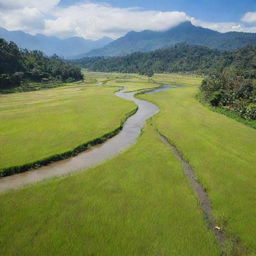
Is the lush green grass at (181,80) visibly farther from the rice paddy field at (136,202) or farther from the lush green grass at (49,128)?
the rice paddy field at (136,202)

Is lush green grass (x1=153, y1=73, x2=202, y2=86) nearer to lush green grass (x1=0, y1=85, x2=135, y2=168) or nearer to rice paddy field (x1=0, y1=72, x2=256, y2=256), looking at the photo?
lush green grass (x1=0, y1=85, x2=135, y2=168)

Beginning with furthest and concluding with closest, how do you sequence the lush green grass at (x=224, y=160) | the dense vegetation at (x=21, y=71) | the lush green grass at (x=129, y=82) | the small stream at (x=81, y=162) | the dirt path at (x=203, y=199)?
the lush green grass at (x=129, y=82), the dense vegetation at (x=21, y=71), the small stream at (x=81, y=162), the lush green grass at (x=224, y=160), the dirt path at (x=203, y=199)

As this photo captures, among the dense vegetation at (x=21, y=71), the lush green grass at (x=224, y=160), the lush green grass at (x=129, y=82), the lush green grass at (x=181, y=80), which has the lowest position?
the lush green grass at (x=181, y=80)

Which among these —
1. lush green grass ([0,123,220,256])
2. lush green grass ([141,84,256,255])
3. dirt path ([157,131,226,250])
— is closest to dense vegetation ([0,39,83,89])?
lush green grass ([141,84,256,255])

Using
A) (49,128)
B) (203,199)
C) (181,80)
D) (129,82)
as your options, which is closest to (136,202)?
(203,199)

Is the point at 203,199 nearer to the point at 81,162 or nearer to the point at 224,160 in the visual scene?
the point at 224,160

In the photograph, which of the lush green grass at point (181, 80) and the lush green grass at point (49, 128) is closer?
the lush green grass at point (49, 128)

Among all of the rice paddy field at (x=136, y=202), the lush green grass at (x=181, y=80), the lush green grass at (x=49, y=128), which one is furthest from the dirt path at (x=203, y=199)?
the lush green grass at (x=181, y=80)
